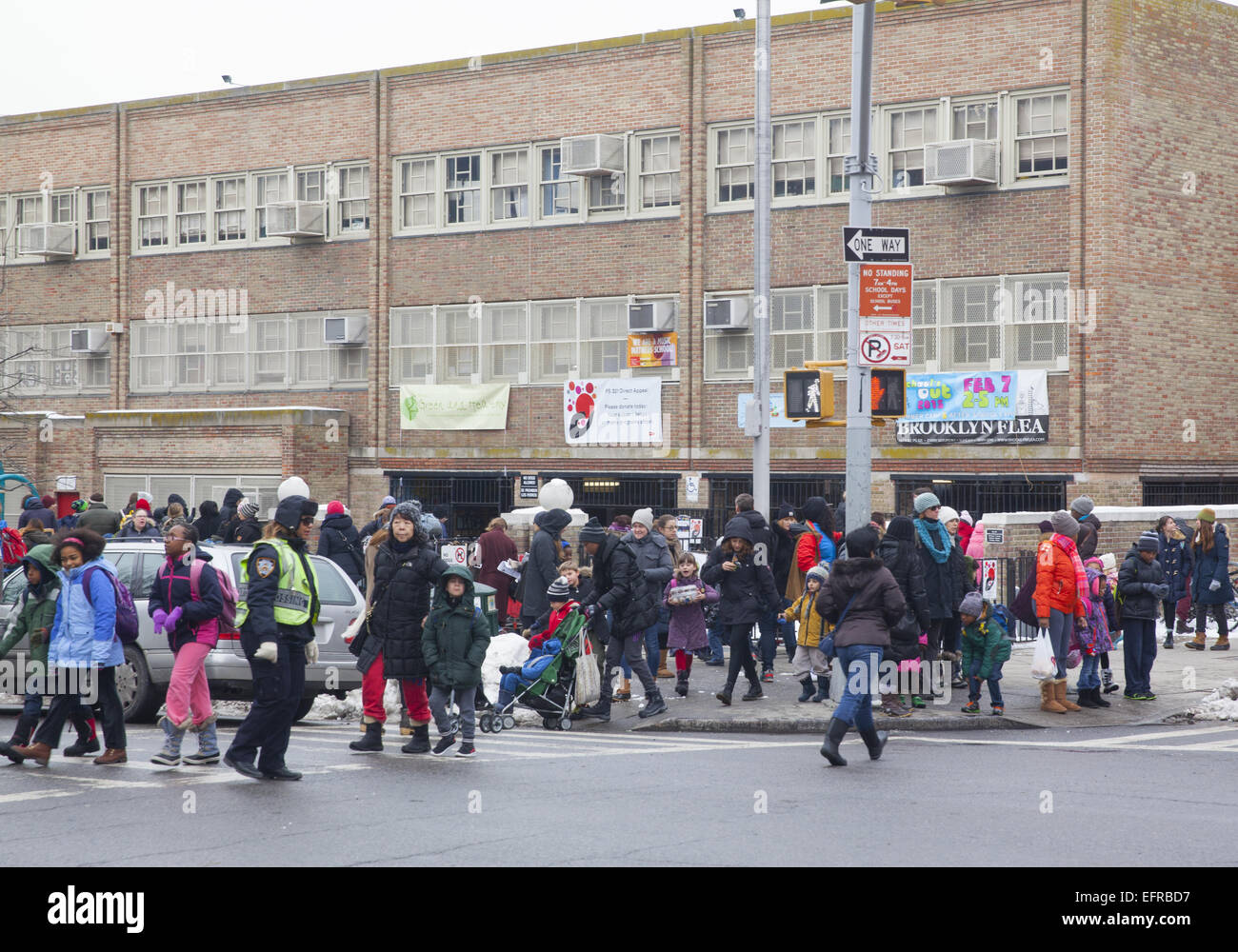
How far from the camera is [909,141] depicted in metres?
27.8

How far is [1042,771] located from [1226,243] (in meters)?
19.6

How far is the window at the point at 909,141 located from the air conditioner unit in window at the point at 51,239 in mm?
20237

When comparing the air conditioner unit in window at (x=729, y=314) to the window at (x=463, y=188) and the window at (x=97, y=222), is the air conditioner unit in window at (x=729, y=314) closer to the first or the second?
the window at (x=463, y=188)

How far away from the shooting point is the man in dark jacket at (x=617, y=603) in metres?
13.6

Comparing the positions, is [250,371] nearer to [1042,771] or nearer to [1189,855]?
[1042,771]

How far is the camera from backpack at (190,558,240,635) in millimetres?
11281

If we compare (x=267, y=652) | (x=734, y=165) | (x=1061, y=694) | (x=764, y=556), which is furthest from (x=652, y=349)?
(x=267, y=652)

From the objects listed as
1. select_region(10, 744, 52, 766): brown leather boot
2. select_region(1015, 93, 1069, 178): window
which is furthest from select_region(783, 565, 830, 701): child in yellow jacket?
select_region(1015, 93, 1069, 178): window

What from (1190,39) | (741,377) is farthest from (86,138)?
(1190,39)

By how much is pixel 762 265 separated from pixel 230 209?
19.3m

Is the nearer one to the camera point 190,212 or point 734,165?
point 734,165

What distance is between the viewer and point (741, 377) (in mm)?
29469

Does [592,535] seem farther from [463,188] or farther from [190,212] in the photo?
[190,212]
